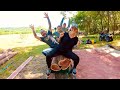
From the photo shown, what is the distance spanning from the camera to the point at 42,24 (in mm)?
3766

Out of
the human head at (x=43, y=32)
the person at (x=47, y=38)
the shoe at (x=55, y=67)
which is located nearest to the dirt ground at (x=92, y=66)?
the shoe at (x=55, y=67)

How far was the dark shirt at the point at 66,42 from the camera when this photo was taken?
3557 mm

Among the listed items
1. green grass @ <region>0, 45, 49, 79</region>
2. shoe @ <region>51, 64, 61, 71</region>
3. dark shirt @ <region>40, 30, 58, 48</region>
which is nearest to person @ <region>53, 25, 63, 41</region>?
dark shirt @ <region>40, 30, 58, 48</region>

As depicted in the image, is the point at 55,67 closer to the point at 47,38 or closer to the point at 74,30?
the point at 47,38

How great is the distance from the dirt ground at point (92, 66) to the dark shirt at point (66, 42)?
0.57 m

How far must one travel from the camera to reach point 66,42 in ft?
11.7

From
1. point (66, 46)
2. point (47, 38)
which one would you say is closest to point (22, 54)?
point (47, 38)

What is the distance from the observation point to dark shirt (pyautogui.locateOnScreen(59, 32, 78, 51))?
3557mm

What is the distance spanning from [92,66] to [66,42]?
0.90m

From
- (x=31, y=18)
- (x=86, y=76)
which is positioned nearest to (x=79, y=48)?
(x=86, y=76)
